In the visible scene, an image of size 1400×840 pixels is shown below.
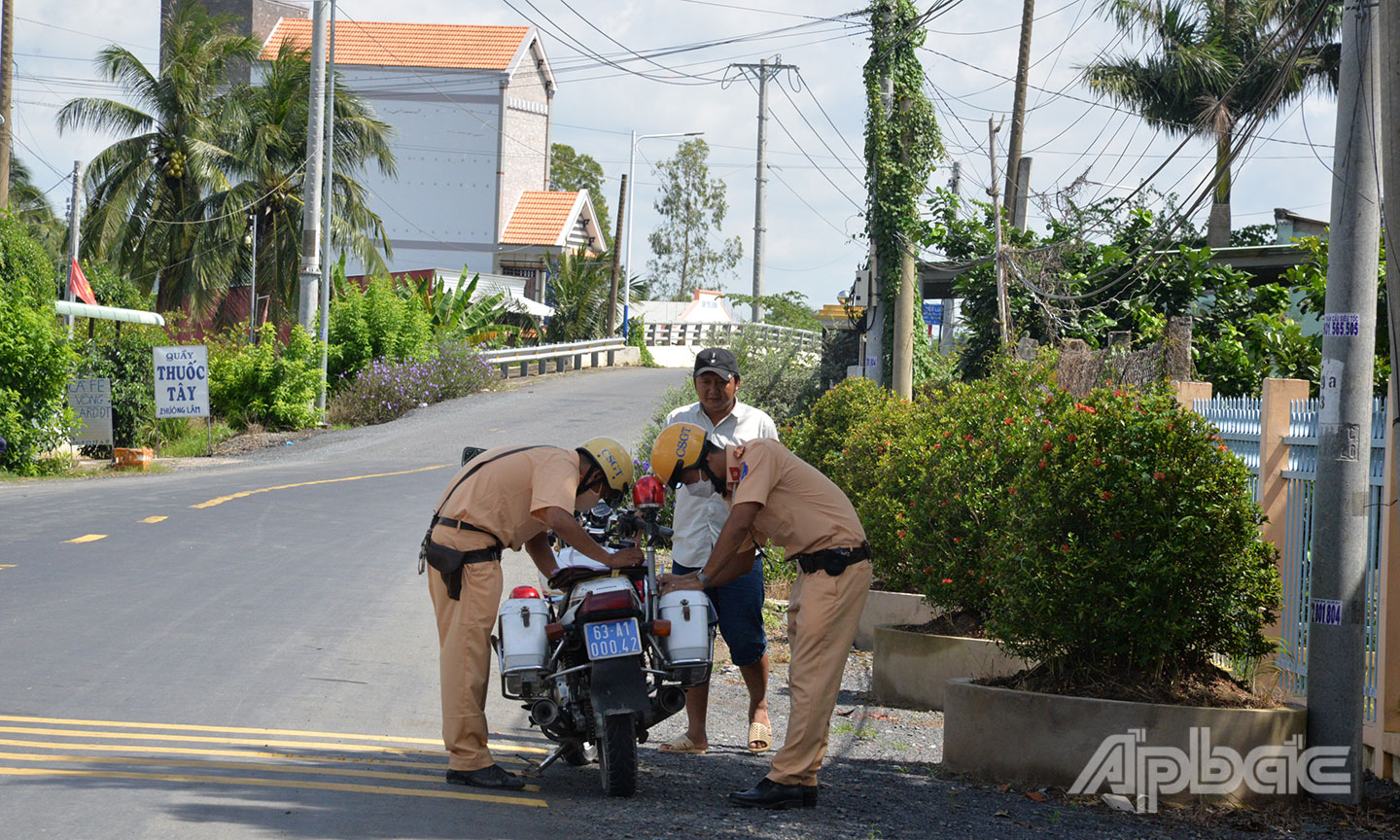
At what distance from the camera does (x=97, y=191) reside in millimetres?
38469

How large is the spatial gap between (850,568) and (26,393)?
760 inches

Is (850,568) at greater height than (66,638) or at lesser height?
greater

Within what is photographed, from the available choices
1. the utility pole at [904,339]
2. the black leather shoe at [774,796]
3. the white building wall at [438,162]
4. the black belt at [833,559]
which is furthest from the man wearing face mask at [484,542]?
the white building wall at [438,162]

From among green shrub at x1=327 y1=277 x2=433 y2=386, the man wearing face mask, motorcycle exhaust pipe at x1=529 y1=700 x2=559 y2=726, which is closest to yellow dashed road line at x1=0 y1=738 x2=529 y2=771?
the man wearing face mask

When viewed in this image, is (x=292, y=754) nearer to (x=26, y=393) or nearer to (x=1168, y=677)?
(x=1168, y=677)

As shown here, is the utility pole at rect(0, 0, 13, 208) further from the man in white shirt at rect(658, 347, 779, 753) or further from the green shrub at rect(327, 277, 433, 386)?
the man in white shirt at rect(658, 347, 779, 753)

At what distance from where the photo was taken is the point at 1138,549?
6215 mm

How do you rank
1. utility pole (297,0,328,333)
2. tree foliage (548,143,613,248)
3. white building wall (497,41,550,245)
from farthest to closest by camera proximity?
tree foliage (548,143,613,248) < white building wall (497,41,550,245) < utility pole (297,0,328,333)

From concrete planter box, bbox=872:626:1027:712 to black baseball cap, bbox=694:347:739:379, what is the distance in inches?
90.5

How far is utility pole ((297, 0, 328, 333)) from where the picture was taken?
28375 mm

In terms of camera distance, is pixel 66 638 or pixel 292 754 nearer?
pixel 292 754

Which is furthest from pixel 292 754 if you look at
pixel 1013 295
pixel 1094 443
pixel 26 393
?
pixel 26 393

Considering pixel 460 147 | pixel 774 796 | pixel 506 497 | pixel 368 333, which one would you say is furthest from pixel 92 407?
pixel 460 147

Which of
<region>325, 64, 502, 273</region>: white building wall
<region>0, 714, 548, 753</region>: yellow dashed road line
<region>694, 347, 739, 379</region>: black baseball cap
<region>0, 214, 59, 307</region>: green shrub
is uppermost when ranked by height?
<region>325, 64, 502, 273</region>: white building wall
